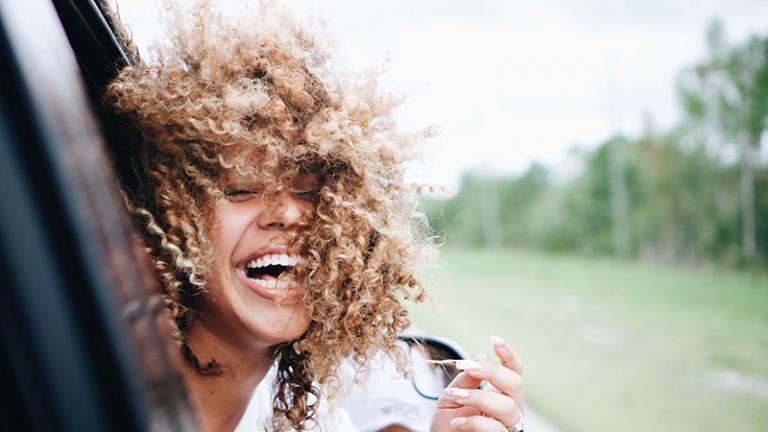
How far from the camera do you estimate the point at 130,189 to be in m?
1.99

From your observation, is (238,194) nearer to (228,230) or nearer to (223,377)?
(228,230)

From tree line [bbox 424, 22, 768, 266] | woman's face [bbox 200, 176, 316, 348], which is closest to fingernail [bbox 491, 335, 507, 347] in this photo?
woman's face [bbox 200, 176, 316, 348]

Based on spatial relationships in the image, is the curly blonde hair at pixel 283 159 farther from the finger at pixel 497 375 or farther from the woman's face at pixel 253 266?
the finger at pixel 497 375

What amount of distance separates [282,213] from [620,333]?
1423 cm

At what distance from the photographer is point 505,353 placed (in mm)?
1928

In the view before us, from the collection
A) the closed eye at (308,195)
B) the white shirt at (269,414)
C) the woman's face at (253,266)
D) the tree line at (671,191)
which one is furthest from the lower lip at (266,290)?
the tree line at (671,191)

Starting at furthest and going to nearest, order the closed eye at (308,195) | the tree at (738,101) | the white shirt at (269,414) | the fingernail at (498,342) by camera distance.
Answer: the tree at (738,101) → the white shirt at (269,414) → the closed eye at (308,195) → the fingernail at (498,342)

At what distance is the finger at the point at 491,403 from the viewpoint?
1.92 m

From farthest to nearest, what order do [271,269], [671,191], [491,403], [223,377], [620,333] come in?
[671,191] < [620,333] < [223,377] < [271,269] < [491,403]

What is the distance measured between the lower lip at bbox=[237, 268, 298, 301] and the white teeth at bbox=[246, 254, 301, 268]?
0.04 metres

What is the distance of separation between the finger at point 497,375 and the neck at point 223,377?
701mm

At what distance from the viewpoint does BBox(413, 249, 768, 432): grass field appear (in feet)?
→ 27.8

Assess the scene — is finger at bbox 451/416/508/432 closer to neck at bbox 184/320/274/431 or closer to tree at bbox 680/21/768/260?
neck at bbox 184/320/274/431

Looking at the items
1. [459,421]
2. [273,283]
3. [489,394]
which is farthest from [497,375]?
[273,283]
